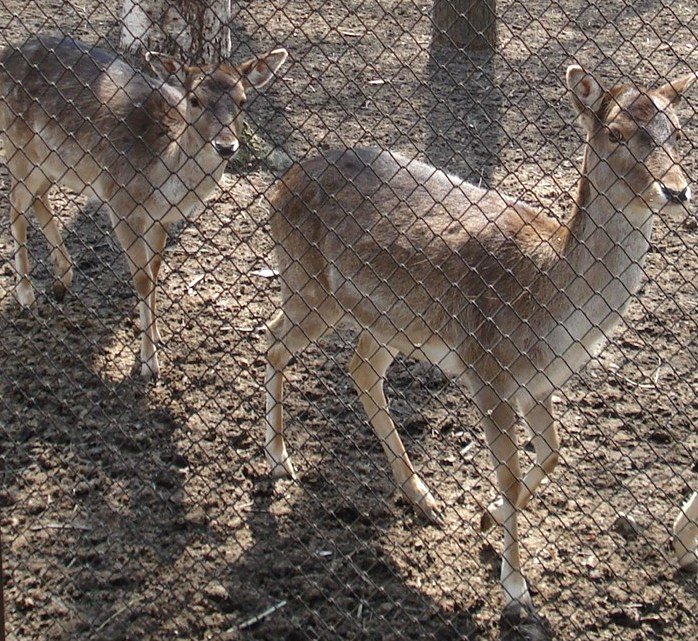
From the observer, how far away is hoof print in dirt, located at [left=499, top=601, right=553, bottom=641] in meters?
4.16

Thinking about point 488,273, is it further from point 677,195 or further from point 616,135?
point 677,195

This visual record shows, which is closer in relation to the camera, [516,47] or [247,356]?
[247,356]

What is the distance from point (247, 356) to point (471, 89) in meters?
3.84

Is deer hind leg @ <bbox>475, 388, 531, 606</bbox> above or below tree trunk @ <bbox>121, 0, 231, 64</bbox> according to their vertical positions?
below

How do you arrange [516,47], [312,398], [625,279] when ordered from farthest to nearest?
[516,47], [312,398], [625,279]

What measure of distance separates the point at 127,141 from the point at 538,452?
283cm

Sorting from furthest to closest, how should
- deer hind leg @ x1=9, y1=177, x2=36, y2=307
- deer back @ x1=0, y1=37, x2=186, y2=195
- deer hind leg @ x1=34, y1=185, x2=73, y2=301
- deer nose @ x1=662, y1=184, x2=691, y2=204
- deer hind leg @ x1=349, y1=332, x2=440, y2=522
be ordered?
deer hind leg @ x1=34, y1=185, x2=73, y2=301 → deer hind leg @ x1=9, y1=177, x2=36, y2=307 → deer back @ x1=0, y1=37, x2=186, y2=195 → deer hind leg @ x1=349, y1=332, x2=440, y2=522 → deer nose @ x1=662, y1=184, x2=691, y2=204

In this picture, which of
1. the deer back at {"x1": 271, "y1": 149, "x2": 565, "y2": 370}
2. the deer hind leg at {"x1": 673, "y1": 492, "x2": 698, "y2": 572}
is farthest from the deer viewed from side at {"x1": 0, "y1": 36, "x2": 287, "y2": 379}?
the deer hind leg at {"x1": 673, "y1": 492, "x2": 698, "y2": 572}

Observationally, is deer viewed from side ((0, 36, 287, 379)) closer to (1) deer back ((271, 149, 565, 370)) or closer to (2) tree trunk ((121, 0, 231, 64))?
(1) deer back ((271, 149, 565, 370))

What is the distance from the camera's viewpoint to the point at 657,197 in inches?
156

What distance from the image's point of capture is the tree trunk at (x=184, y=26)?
7.36 m

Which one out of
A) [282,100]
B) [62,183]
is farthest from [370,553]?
[282,100]

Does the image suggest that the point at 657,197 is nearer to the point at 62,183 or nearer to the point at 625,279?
the point at 625,279

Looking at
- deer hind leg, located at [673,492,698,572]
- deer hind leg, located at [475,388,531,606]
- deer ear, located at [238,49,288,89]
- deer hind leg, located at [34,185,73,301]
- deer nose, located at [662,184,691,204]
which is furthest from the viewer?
deer hind leg, located at [34,185,73,301]
